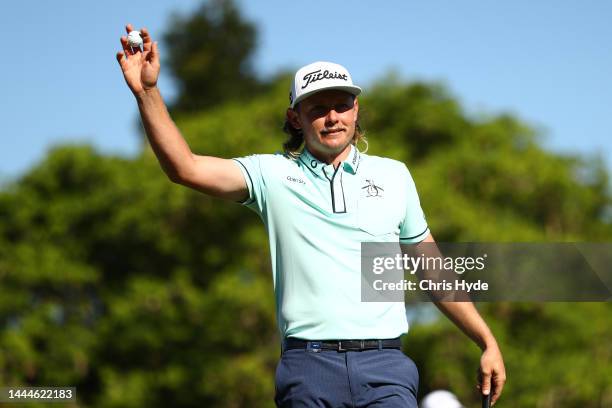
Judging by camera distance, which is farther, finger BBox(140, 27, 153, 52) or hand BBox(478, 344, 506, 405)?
hand BBox(478, 344, 506, 405)

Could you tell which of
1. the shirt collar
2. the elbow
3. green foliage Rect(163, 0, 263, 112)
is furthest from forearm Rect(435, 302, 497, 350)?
green foliage Rect(163, 0, 263, 112)

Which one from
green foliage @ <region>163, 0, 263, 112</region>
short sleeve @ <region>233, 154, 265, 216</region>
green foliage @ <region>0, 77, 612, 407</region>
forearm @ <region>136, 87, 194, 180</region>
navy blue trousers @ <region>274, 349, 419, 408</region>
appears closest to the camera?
forearm @ <region>136, 87, 194, 180</region>

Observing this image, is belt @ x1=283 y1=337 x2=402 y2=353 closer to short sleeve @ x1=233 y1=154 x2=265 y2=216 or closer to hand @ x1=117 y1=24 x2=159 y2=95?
short sleeve @ x1=233 y1=154 x2=265 y2=216

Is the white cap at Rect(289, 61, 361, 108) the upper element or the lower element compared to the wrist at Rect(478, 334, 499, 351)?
upper

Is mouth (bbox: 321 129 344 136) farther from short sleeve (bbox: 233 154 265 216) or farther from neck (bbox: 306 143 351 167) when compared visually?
short sleeve (bbox: 233 154 265 216)

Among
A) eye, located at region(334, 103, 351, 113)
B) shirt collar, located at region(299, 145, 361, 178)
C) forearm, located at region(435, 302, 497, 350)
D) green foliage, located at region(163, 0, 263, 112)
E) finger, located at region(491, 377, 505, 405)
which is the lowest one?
finger, located at region(491, 377, 505, 405)

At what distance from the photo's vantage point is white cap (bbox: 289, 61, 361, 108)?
188 inches

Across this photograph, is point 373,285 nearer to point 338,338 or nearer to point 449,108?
point 338,338

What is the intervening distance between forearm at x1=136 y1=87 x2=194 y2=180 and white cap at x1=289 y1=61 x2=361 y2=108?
79 centimetres

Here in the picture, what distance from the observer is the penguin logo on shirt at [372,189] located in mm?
4734

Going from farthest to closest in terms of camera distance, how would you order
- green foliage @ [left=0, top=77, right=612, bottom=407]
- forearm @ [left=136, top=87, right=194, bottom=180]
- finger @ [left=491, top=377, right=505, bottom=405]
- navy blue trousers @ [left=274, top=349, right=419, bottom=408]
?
1. green foliage @ [left=0, top=77, right=612, bottom=407]
2. finger @ [left=491, top=377, right=505, bottom=405]
3. navy blue trousers @ [left=274, top=349, right=419, bottom=408]
4. forearm @ [left=136, top=87, right=194, bottom=180]

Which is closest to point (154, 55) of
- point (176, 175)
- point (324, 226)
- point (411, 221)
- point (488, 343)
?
point (176, 175)

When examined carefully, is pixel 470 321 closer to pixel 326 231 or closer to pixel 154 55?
pixel 326 231

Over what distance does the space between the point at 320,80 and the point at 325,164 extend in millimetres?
410
